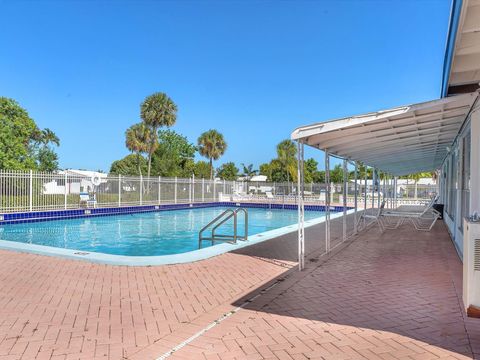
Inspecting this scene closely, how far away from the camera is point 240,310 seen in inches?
158

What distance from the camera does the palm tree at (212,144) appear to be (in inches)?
1578

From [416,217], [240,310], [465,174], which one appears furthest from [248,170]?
[240,310]

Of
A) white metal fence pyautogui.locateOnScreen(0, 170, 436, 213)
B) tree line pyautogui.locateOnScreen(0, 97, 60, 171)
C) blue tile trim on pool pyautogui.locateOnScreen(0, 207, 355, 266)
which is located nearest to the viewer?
blue tile trim on pool pyautogui.locateOnScreen(0, 207, 355, 266)

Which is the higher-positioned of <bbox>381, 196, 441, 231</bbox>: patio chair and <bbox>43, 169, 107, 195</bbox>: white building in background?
<bbox>43, 169, 107, 195</bbox>: white building in background

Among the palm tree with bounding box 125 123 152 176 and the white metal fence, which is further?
the palm tree with bounding box 125 123 152 176

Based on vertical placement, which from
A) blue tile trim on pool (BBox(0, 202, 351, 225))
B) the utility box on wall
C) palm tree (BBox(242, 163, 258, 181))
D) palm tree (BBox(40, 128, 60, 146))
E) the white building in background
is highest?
palm tree (BBox(40, 128, 60, 146))

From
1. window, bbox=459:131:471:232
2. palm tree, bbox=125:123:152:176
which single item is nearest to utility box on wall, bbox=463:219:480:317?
window, bbox=459:131:471:232

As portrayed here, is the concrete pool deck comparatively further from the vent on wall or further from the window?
the window

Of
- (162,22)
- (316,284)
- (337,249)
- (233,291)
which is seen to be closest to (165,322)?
(233,291)

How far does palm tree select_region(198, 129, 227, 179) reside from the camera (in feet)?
132

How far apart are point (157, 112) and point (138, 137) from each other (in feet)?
16.1

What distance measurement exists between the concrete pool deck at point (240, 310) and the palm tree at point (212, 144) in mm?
33750

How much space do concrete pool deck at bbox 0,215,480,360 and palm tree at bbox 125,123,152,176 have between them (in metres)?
27.0

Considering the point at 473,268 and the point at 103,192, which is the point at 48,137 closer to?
the point at 103,192
